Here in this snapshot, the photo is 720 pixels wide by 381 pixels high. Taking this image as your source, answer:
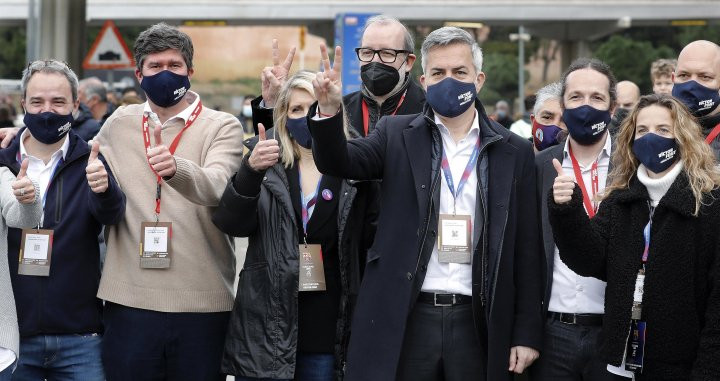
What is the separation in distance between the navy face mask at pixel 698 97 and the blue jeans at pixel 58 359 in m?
3.29

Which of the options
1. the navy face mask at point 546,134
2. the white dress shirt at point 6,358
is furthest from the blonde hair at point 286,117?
the navy face mask at point 546,134

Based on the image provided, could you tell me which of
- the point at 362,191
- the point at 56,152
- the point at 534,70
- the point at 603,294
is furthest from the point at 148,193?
the point at 534,70

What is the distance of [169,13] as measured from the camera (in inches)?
1184

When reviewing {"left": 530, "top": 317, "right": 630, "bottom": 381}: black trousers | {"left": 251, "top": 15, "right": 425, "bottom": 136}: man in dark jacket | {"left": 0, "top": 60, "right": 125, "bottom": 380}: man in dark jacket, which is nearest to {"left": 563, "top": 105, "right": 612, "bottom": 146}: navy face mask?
{"left": 530, "top": 317, "right": 630, "bottom": 381}: black trousers

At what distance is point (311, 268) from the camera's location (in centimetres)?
495

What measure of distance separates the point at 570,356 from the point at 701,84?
1769 millimetres

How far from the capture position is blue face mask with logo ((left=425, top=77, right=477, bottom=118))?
4.60 meters

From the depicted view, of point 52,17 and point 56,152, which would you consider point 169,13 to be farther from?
point 56,152

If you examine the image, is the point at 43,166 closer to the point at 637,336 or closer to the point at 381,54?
the point at 381,54

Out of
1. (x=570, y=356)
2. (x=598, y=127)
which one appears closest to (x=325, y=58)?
(x=598, y=127)

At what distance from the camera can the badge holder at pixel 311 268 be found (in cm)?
494

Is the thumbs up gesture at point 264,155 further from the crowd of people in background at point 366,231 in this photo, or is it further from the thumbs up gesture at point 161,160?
the thumbs up gesture at point 161,160

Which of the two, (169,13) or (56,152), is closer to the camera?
(56,152)

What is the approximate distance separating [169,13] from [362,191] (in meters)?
26.2
